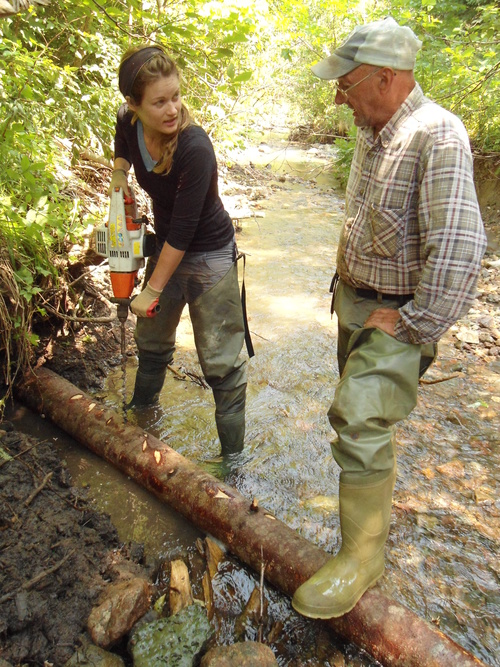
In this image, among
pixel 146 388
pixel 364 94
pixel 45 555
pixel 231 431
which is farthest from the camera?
pixel 146 388

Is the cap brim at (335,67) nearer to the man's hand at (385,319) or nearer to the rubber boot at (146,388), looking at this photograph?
the man's hand at (385,319)

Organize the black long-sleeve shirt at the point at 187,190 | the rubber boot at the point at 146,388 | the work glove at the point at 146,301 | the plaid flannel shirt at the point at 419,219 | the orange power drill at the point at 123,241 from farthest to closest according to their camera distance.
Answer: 1. the rubber boot at the point at 146,388
2. the orange power drill at the point at 123,241
3. the work glove at the point at 146,301
4. the black long-sleeve shirt at the point at 187,190
5. the plaid flannel shirt at the point at 419,219

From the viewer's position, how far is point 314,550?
217 centimetres

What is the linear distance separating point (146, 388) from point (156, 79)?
1926mm

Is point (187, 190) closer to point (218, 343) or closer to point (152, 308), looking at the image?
point (152, 308)

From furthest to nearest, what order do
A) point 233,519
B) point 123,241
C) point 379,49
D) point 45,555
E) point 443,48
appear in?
point 443,48 < point 123,241 < point 233,519 < point 45,555 < point 379,49

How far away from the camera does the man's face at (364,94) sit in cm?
187

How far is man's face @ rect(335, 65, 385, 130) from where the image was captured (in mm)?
1868

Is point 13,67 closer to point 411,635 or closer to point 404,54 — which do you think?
point 404,54

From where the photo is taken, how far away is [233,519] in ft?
7.79

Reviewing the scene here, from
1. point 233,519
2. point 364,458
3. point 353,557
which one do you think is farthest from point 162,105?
point 353,557

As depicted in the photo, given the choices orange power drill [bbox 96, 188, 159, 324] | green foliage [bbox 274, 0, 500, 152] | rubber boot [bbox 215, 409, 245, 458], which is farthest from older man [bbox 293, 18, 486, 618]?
green foliage [bbox 274, 0, 500, 152]

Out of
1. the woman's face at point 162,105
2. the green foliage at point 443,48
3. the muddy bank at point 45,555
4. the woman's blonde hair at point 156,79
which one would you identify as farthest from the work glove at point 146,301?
the green foliage at point 443,48

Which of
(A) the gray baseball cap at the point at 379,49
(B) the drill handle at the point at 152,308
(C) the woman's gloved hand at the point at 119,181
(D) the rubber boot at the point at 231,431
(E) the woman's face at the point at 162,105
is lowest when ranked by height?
(D) the rubber boot at the point at 231,431
